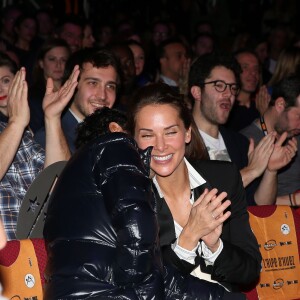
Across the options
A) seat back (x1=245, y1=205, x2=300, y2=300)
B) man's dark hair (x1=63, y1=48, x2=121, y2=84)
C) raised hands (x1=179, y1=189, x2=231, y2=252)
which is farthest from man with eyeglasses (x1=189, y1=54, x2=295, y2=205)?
raised hands (x1=179, y1=189, x2=231, y2=252)

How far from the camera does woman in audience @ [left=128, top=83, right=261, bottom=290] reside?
4.24m

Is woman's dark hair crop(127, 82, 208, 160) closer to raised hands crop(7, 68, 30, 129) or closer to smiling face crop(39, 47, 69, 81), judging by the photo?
raised hands crop(7, 68, 30, 129)

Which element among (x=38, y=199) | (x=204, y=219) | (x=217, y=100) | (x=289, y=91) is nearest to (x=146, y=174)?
(x=204, y=219)

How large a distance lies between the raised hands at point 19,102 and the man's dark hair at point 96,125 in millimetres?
1133

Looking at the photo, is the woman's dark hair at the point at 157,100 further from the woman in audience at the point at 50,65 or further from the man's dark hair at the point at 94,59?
the woman in audience at the point at 50,65

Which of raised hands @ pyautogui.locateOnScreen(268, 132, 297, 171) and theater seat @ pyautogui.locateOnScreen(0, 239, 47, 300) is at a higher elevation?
raised hands @ pyautogui.locateOnScreen(268, 132, 297, 171)

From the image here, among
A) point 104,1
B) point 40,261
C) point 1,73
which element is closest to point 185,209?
point 40,261

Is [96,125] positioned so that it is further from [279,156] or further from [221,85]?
[221,85]

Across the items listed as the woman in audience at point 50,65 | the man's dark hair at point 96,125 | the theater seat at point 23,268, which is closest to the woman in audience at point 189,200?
the man's dark hair at point 96,125

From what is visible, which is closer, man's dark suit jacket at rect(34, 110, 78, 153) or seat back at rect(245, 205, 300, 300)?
seat back at rect(245, 205, 300, 300)

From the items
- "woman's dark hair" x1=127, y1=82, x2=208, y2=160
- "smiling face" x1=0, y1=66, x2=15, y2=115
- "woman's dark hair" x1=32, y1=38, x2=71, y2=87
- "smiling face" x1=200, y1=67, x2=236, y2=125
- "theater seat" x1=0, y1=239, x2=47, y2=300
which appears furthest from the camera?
"woman's dark hair" x1=32, y1=38, x2=71, y2=87

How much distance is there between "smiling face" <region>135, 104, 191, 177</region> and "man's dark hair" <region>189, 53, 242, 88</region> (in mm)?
2197

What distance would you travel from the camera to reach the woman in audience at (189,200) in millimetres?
4238

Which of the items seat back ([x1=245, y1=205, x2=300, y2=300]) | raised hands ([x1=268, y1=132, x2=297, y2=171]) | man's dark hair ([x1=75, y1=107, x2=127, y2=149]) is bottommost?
seat back ([x1=245, y1=205, x2=300, y2=300])
